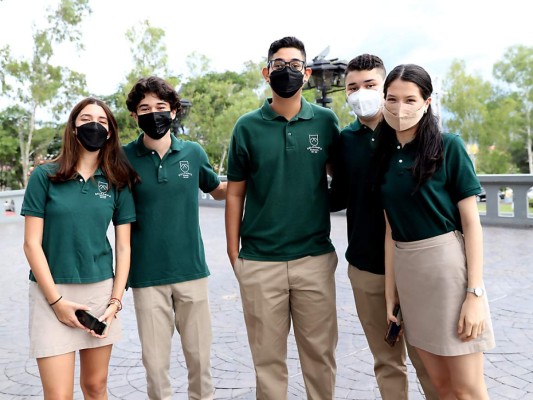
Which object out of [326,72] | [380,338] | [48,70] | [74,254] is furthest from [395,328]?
[48,70]

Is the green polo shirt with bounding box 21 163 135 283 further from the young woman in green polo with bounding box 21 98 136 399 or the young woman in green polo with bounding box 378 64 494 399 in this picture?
the young woman in green polo with bounding box 378 64 494 399

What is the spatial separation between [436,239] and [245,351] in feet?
9.72

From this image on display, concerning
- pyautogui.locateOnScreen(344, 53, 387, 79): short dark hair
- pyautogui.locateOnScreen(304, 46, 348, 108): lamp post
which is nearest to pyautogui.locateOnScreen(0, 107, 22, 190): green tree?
pyautogui.locateOnScreen(304, 46, 348, 108): lamp post

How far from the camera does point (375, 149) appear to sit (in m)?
2.76

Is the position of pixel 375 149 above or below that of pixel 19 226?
above

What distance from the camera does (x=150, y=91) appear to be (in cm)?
320

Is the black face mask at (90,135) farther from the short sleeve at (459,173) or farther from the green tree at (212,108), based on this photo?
the green tree at (212,108)

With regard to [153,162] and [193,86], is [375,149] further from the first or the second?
[193,86]

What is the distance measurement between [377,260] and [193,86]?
102ft

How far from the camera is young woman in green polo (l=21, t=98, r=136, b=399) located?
268cm

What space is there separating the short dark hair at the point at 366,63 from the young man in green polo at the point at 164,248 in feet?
3.73

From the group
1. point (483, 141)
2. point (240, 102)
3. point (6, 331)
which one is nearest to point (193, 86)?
point (240, 102)

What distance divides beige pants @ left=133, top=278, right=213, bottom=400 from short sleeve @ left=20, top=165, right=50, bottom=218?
2.67 feet

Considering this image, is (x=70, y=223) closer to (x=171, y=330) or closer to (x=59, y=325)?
(x=59, y=325)
